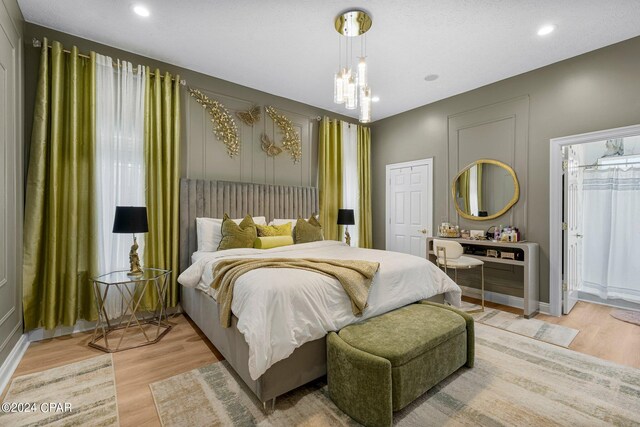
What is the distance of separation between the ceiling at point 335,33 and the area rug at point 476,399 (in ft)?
9.68

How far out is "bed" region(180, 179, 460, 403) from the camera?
1.69 m

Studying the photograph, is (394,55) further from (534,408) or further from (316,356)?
(534,408)

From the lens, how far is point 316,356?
1.92 meters

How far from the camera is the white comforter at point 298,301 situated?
1657mm

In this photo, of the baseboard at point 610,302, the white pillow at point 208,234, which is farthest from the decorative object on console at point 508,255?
the white pillow at point 208,234

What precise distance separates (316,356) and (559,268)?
3155mm

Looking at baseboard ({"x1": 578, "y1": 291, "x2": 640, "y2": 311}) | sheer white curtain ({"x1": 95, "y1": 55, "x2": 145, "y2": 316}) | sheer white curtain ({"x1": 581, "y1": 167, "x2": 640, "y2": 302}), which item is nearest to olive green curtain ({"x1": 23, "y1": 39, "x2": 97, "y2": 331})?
sheer white curtain ({"x1": 95, "y1": 55, "x2": 145, "y2": 316})

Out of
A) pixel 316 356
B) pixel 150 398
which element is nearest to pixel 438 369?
pixel 316 356

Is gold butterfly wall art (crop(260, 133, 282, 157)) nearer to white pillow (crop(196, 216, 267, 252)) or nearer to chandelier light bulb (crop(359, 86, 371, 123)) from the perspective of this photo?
white pillow (crop(196, 216, 267, 252))

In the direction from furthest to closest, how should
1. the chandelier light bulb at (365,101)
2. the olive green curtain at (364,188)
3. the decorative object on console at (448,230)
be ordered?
the olive green curtain at (364,188) → the decorative object on console at (448,230) → the chandelier light bulb at (365,101)

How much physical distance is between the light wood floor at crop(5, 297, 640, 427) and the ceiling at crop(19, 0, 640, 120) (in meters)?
2.94

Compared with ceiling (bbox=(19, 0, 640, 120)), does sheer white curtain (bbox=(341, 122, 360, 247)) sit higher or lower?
lower

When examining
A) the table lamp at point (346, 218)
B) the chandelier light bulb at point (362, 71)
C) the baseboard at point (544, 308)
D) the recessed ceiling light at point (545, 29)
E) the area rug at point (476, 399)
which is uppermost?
the recessed ceiling light at point (545, 29)

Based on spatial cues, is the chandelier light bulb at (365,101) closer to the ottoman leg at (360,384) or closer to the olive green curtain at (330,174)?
the ottoman leg at (360,384)
